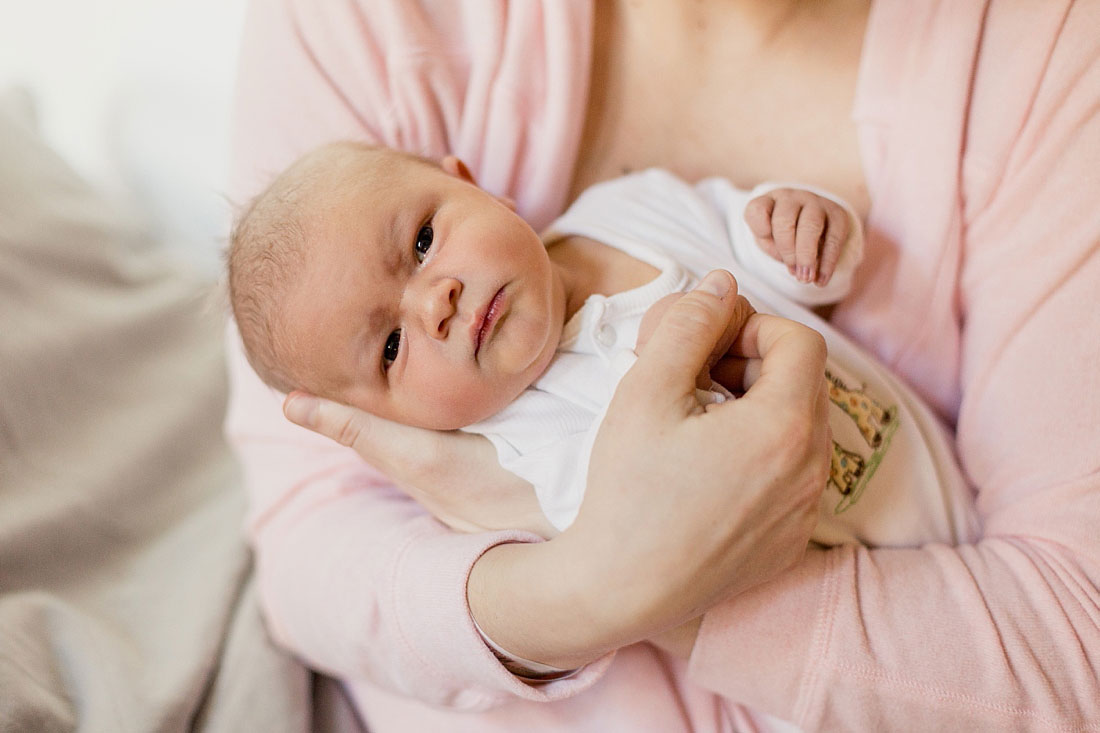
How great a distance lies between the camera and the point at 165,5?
1.75 metres

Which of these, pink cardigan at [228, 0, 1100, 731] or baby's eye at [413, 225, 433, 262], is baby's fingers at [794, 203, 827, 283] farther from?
baby's eye at [413, 225, 433, 262]

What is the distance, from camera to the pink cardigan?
2.86 feet

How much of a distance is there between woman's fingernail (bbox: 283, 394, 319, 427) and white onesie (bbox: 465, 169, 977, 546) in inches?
7.7

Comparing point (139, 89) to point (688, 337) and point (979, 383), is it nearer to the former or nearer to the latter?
point (688, 337)

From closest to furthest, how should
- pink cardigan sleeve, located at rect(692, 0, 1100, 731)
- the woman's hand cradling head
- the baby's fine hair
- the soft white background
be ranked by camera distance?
1. the woman's hand cradling head
2. pink cardigan sleeve, located at rect(692, 0, 1100, 731)
3. the baby's fine hair
4. the soft white background

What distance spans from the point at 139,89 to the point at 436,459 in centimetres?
134

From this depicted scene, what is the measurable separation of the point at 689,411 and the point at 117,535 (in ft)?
3.15

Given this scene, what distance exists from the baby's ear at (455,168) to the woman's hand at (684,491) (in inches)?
16.4

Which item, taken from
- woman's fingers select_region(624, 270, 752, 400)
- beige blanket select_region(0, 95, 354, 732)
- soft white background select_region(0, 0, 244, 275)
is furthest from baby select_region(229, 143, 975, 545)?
soft white background select_region(0, 0, 244, 275)

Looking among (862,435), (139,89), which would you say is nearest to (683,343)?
(862,435)

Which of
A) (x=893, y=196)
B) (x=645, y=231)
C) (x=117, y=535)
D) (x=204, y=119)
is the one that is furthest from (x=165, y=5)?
(x=893, y=196)

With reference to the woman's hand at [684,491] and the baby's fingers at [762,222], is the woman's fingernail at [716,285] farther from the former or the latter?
the baby's fingers at [762,222]

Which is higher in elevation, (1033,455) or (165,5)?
(165,5)

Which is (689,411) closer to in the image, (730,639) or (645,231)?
(730,639)
